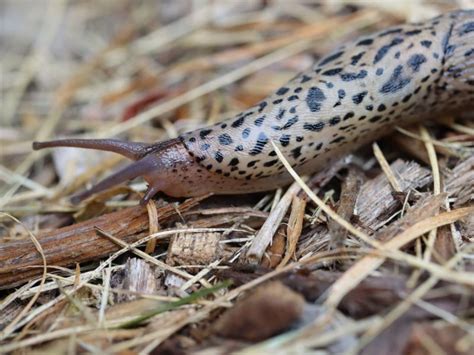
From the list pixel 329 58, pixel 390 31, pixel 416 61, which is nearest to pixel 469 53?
pixel 416 61

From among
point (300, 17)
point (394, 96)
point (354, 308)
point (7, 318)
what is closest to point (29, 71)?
point (300, 17)

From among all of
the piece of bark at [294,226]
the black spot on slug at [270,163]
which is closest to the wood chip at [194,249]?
the piece of bark at [294,226]

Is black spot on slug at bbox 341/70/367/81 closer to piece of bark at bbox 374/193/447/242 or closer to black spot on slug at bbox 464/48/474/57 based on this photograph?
black spot on slug at bbox 464/48/474/57

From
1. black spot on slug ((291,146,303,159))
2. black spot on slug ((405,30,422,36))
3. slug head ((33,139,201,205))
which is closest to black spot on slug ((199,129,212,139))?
slug head ((33,139,201,205))

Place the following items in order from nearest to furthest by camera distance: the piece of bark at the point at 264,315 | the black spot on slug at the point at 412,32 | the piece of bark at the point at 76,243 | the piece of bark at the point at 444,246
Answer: the piece of bark at the point at 264,315 → the piece of bark at the point at 444,246 → the piece of bark at the point at 76,243 → the black spot on slug at the point at 412,32

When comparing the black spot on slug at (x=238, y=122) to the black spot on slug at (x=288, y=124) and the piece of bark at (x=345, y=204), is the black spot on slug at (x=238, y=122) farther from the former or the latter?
the piece of bark at (x=345, y=204)

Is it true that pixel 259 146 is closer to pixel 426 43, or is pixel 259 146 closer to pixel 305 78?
pixel 305 78
